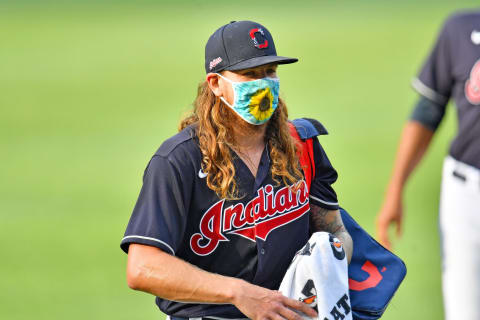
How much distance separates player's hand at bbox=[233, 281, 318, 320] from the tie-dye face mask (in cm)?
77

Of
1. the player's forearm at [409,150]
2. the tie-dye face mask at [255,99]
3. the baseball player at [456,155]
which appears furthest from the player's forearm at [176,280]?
the player's forearm at [409,150]

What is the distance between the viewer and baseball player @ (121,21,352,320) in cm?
313

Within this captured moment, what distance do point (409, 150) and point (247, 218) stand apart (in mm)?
1609

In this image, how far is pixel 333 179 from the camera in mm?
3736

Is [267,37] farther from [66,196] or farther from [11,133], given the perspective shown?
[11,133]

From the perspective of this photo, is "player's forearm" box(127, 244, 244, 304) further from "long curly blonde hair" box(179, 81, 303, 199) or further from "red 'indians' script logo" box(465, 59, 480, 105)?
"red 'indians' script logo" box(465, 59, 480, 105)

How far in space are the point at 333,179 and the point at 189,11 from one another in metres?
21.9

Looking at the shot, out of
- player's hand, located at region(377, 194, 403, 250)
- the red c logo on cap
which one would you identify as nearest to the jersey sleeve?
the red c logo on cap

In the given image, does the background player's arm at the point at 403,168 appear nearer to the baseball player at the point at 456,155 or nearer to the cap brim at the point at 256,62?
the baseball player at the point at 456,155

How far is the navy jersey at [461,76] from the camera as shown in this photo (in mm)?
4406

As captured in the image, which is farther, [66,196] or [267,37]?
[66,196]

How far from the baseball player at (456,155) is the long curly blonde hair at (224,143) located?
1215 millimetres

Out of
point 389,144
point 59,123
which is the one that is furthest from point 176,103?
point 389,144

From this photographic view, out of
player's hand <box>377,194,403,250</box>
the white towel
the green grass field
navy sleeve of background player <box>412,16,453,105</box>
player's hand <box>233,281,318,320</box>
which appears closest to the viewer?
player's hand <box>233,281,318,320</box>
